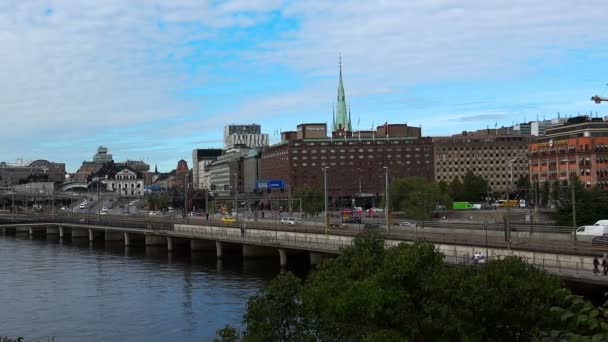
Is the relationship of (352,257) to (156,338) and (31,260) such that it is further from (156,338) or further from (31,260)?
(31,260)

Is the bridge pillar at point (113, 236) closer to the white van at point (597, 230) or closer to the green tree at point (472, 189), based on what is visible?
the green tree at point (472, 189)

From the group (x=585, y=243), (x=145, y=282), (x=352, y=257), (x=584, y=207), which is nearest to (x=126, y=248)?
(x=145, y=282)

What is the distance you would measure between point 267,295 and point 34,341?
24.4 m

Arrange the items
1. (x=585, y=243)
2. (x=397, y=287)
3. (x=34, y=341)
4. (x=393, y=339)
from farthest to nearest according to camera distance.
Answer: (x=585, y=243), (x=34, y=341), (x=397, y=287), (x=393, y=339)

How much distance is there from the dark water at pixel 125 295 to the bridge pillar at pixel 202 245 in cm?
437

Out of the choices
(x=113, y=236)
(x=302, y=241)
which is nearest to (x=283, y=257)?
(x=302, y=241)

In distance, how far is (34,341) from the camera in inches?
1671

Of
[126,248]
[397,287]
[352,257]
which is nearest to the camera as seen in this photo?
[397,287]

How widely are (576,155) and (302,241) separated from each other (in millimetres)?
104898

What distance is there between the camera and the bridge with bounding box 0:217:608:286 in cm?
4872

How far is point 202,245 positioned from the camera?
108688 millimetres

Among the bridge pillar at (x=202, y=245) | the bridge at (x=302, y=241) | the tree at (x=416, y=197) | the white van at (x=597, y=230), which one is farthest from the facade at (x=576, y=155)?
the white van at (x=597, y=230)

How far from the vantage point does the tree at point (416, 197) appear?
117188mm

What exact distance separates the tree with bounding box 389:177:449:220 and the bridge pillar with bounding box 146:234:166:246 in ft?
141
